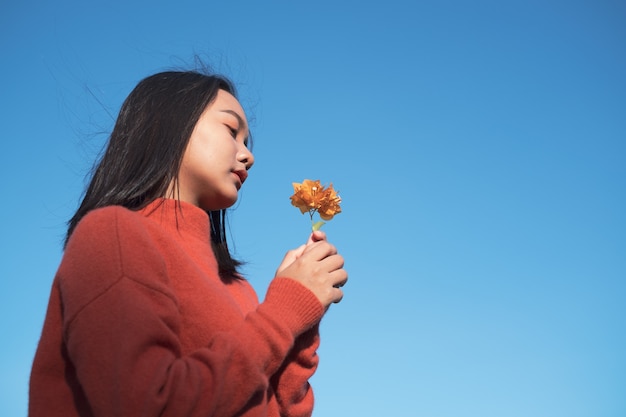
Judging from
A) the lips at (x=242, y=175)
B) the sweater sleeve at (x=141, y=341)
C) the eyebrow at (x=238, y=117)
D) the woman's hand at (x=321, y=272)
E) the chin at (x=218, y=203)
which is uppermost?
the eyebrow at (x=238, y=117)

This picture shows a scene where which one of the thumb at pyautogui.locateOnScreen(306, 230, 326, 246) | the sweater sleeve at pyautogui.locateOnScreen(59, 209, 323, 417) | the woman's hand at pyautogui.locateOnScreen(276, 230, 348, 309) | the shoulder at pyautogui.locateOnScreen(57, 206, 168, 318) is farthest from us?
the thumb at pyautogui.locateOnScreen(306, 230, 326, 246)

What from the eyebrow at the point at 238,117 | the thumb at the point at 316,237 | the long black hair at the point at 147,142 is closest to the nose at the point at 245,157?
the eyebrow at the point at 238,117

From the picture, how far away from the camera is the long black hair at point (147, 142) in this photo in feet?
9.41

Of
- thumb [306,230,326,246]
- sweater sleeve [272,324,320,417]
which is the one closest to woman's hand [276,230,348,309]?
thumb [306,230,326,246]

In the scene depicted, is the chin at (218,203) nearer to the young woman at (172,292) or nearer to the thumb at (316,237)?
the young woman at (172,292)

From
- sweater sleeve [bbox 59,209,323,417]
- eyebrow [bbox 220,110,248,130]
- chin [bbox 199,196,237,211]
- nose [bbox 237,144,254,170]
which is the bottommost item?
sweater sleeve [bbox 59,209,323,417]

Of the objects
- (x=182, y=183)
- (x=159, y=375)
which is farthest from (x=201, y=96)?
(x=159, y=375)

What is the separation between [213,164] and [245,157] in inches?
7.5

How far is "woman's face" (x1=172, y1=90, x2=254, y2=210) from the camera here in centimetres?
295

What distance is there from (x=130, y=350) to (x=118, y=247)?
0.40m

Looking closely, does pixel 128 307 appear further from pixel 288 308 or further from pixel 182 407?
pixel 288 308

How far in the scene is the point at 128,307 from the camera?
85.7 inches

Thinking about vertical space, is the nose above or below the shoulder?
above

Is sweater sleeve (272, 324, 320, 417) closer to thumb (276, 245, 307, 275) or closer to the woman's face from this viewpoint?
thumb (276, 245, 307, 275)
